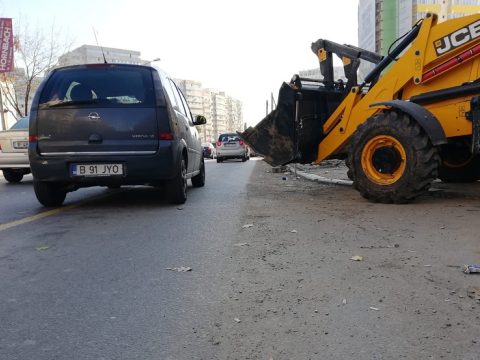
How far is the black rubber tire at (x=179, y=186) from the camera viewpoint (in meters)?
6.28

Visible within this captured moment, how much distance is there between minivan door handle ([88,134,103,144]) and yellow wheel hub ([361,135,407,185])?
11.8 feet

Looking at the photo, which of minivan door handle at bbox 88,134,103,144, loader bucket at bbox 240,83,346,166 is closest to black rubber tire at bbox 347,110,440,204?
loader bucket at bbox 240,83,346,166

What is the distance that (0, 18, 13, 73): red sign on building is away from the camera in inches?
1053

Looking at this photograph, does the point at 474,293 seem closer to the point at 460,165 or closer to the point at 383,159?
the point at 383,159

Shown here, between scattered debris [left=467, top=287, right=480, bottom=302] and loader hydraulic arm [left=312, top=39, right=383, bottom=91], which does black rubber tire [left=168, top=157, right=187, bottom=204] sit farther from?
scattered debris [left=467, top=287, right=480, bottom=302]

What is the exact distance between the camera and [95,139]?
19.2ft

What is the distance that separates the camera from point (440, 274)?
3133mm

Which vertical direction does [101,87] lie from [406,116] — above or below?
above

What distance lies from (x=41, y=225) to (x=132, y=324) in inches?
126

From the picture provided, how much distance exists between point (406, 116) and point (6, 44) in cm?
2722

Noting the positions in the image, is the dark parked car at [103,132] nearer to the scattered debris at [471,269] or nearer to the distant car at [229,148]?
the scattered debris at [471,269]

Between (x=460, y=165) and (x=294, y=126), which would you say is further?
(x=460, y=165)

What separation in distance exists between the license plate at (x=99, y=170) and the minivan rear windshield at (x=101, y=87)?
2.60ft

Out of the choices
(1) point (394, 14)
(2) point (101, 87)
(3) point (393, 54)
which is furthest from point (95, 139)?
(1) point (394, 14)
